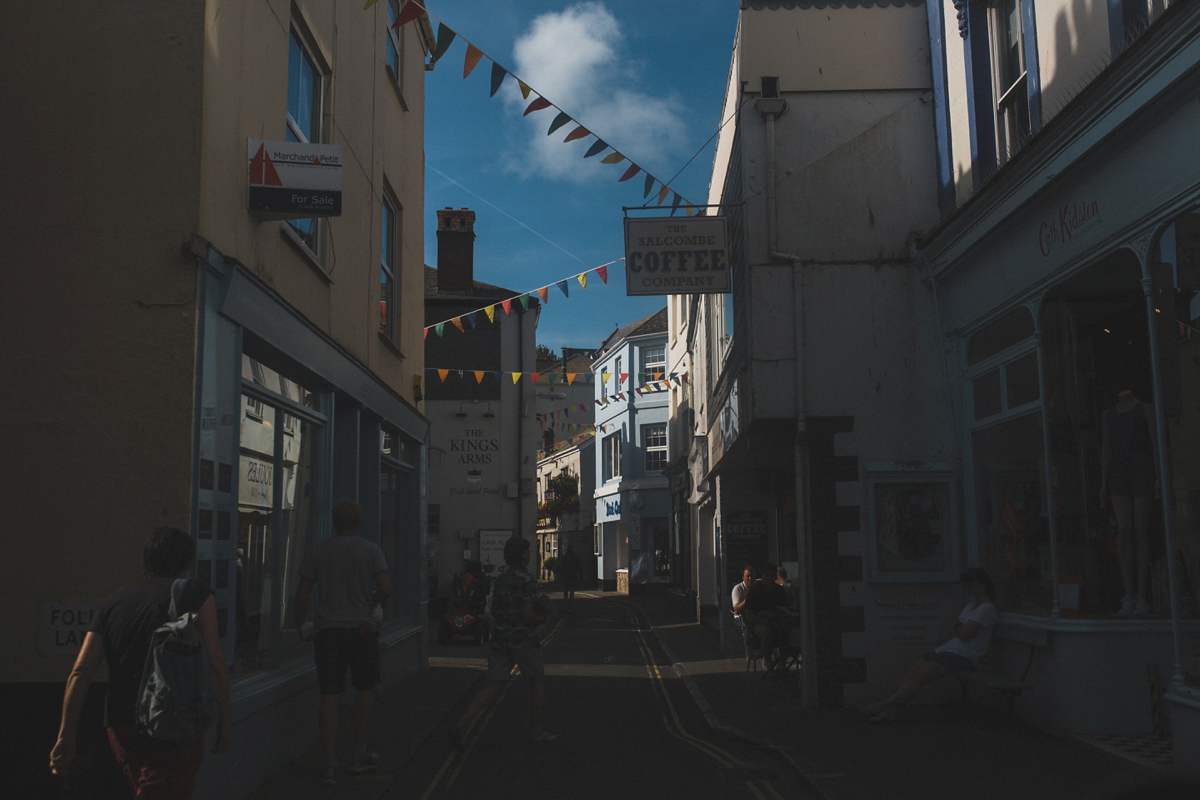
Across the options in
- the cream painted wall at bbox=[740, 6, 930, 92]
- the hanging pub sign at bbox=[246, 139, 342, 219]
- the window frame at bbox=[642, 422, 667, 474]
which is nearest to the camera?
the hanging pub sign at bbox=[246, 139, 342, 219]

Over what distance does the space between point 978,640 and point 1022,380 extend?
7.24ft

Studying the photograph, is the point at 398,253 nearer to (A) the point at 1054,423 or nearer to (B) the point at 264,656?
(B) the point at 264,656

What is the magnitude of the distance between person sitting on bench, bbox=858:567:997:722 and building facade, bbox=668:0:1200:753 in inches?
10.5

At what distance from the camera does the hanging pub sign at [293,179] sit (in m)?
6.63

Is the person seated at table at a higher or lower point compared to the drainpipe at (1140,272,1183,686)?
lower

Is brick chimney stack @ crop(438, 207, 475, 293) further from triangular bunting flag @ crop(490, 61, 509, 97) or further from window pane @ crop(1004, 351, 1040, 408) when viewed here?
window pane @ crop(1004, 351, 1040, 408)

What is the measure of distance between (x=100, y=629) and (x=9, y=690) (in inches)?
65.4

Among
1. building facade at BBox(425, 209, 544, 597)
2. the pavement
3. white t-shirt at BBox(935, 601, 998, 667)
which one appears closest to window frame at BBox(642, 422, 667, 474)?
building facade at BBox(425, 209, 544, 597)

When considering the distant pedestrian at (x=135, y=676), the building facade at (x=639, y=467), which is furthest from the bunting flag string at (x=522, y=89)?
the building facade at (x=639, y=467)

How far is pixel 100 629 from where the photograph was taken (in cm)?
422

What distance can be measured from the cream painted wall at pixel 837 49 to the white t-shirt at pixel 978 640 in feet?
17.1

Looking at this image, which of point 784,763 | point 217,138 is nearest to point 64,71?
point 217,138

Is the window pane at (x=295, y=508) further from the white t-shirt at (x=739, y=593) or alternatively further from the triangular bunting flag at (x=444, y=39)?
the white t-shirt at (x=739, y=593)

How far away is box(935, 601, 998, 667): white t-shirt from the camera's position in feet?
27.9
